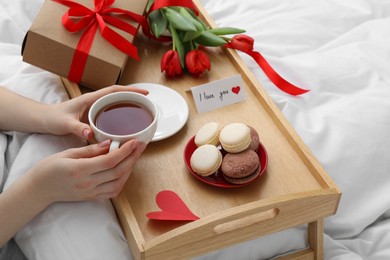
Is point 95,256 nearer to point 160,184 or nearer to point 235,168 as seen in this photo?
point 160,184

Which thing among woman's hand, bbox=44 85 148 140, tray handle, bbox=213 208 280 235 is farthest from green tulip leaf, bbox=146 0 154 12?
tray handle, bbox=213 208 280 235

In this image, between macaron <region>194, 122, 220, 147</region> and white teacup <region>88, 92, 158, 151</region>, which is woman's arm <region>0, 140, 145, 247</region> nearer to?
white teacup <region>88, 92, 158, 151</region>

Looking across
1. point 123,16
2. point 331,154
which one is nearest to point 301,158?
point 331,154

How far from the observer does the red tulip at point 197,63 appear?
130cm

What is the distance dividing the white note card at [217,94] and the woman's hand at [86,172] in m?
0.27

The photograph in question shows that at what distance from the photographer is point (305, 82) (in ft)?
4.58

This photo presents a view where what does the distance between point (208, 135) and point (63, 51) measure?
0.37m

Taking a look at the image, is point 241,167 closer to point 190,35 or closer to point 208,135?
point 208,135

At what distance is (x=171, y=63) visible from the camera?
1.30 meters

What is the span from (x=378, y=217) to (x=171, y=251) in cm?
49

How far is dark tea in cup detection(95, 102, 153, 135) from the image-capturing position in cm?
102

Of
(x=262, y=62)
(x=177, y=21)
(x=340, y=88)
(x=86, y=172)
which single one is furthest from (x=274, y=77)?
(x=86, y=172)

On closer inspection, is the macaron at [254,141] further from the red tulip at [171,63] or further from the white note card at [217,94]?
the red tulip at [171,63]

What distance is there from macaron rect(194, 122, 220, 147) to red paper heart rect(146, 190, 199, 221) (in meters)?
0.12
